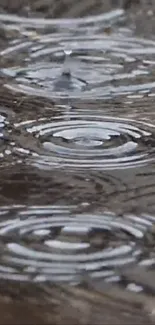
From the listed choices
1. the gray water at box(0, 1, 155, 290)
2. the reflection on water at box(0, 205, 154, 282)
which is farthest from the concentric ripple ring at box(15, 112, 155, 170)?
the reflection on water at box(0, 205, 154, 282)

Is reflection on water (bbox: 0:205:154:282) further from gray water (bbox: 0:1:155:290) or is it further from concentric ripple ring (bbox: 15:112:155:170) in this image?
concentric ripple ring (bbox: 15:112:155:170)

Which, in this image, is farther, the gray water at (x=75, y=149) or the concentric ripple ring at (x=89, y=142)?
the concentric ripple ring at (x=89, y=142)

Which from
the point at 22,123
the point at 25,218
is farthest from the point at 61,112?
the point at 25,218

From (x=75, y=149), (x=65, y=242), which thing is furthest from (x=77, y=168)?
(x=65, y=242)

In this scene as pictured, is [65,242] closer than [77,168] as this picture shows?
Yes

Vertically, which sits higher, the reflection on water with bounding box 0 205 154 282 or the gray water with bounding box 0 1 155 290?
the gray water with bounding box 0 1 155 290

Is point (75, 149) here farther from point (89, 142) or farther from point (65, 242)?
point (65, 242)

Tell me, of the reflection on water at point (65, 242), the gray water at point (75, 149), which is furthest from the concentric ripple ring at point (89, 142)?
the reflection on water at point (65, 242)

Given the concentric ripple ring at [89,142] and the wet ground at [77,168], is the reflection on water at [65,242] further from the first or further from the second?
the concentric ripple ring at [89,142]

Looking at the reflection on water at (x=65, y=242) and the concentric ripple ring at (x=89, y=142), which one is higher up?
the concentric ripple ring at (x=89, y=142)
